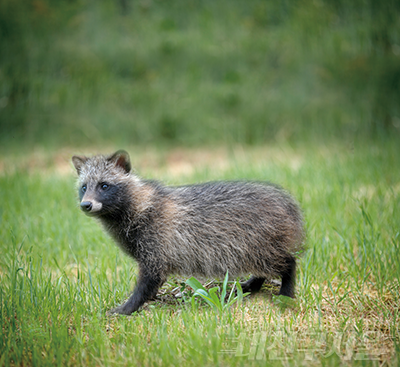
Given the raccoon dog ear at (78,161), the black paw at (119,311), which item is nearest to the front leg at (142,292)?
the black paw at (119,311)

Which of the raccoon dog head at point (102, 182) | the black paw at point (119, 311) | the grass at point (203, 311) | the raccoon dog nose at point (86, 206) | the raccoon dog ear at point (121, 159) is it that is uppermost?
the raccoon dog ear at point (121, 159)

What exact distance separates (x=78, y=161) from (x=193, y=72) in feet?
24.0

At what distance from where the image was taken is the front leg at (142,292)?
299 centimetres

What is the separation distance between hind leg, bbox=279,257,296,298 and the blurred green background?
6.53 metres

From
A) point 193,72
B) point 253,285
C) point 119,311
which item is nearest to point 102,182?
point 119,311

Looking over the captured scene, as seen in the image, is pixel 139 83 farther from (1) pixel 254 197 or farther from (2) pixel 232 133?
(1) pixel 254 197

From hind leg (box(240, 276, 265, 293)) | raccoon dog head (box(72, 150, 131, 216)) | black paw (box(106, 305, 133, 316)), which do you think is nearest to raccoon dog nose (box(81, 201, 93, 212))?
raccoon dog head (box(72, 150, 131, 216))

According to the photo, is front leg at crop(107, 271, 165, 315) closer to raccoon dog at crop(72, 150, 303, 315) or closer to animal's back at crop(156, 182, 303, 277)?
raccoon dog at crop(72, 150, 303, 315)

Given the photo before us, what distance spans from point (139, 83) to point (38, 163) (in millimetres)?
3176

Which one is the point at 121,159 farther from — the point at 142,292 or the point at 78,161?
the point at 142,292

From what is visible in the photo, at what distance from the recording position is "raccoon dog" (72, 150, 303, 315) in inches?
122

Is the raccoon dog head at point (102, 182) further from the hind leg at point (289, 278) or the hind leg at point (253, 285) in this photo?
the hind leg at point (289, 278)

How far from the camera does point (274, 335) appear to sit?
253 cm

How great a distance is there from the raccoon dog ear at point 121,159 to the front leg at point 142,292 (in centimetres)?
83
